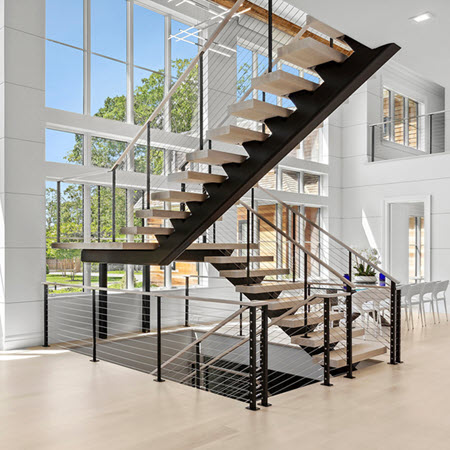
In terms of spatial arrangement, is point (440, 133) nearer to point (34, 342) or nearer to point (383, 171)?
point (383, 171)

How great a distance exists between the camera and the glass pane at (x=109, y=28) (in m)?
7.81

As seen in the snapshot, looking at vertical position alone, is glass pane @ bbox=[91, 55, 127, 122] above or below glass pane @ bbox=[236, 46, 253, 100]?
below

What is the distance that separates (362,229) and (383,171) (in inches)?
56.7

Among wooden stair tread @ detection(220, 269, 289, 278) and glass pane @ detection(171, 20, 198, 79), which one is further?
glass pane @ detection(171, 20, 198, 79)

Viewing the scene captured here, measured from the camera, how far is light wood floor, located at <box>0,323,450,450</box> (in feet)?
11.3

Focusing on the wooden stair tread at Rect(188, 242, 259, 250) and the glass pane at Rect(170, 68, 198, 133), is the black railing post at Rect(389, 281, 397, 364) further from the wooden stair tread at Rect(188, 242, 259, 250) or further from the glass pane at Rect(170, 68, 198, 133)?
the glass pane at Rect(170, 68, 198, 133)

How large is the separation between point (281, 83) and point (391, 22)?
967mm

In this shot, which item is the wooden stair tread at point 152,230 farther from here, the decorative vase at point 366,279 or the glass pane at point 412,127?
the glass pane at point 412,127

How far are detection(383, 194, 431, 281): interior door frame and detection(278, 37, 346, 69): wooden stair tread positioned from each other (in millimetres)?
7141

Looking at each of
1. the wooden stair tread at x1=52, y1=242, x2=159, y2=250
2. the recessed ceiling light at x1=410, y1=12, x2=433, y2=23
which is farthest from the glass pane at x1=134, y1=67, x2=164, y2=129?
the recessed ceiling light at x1=410, y1=12, x2=433, y2=23

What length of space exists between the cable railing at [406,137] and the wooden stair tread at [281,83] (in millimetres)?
7581

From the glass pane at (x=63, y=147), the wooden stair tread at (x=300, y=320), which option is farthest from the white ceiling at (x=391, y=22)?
the glass pane at (x=63, y=147)

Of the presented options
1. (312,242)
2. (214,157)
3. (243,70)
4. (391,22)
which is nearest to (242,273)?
(214,157)

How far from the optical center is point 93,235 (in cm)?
759
